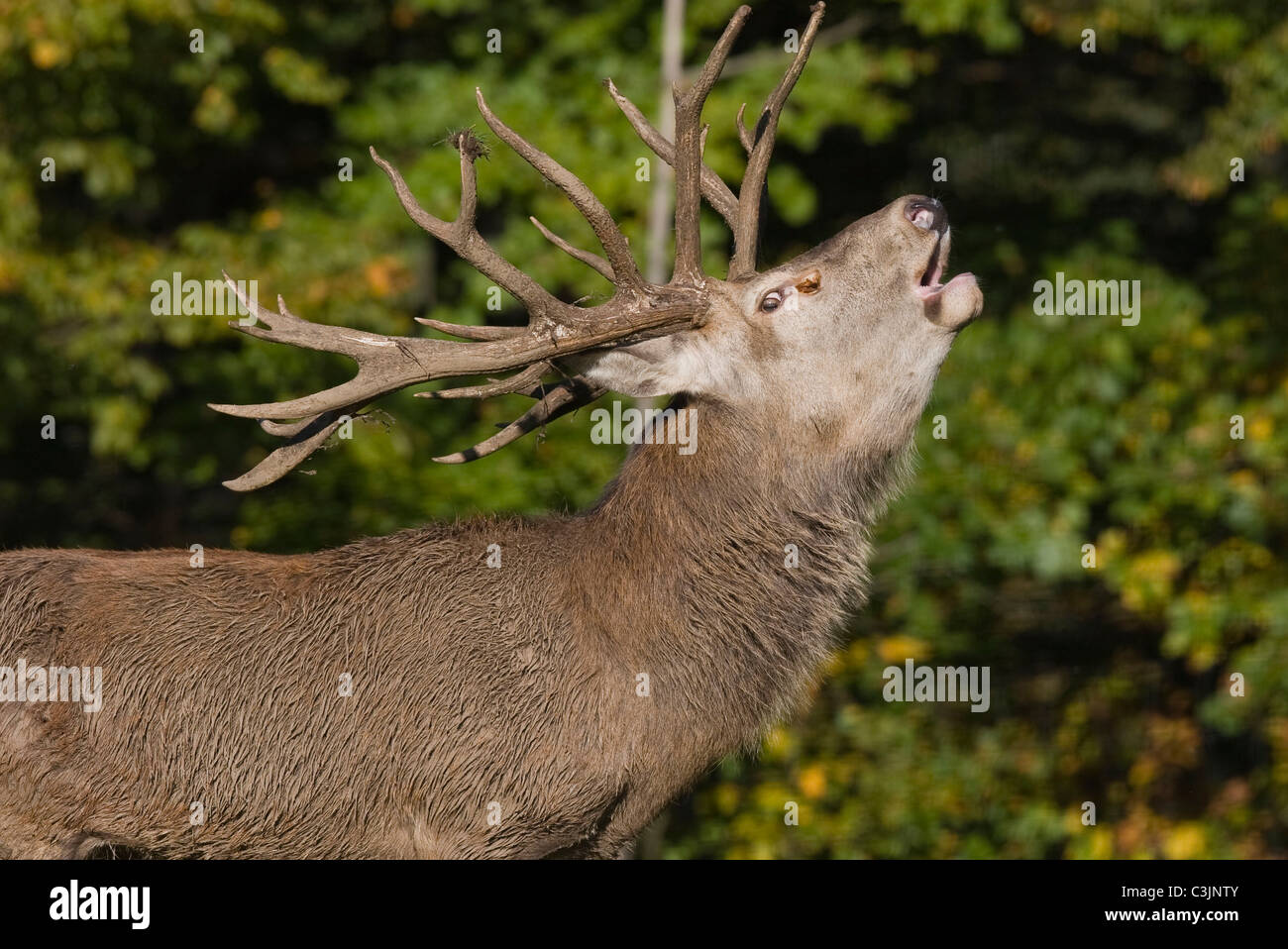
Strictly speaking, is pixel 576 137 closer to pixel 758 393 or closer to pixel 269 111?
pixel 269 111

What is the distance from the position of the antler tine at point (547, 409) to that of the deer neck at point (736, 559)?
1.00 feet

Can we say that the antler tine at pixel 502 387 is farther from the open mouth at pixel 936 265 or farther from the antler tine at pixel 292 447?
the open mouth at pixel 936 265

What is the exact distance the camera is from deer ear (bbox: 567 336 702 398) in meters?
4.85

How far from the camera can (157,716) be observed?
445 centimetres

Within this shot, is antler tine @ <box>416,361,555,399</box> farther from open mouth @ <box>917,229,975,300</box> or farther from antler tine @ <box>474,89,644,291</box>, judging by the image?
open mouth @ <box>917,229,975,300</box>

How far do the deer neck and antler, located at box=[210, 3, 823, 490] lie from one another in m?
0.35

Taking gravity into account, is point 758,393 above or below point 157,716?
above

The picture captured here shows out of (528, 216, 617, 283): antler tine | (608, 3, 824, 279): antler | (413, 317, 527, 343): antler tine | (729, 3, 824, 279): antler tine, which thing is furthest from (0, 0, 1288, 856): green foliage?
(413, 317, 527, 343): antler tine

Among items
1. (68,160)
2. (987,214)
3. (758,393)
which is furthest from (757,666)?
(987,214)

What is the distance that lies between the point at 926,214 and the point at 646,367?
3.27 feet

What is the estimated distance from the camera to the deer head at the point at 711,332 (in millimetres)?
4754

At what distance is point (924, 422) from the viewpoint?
1037cm

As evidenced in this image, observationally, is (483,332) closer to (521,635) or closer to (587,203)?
(587,203)
